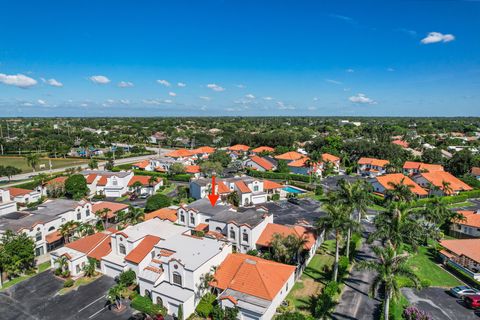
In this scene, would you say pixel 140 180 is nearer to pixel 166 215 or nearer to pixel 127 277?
pixel 166 215

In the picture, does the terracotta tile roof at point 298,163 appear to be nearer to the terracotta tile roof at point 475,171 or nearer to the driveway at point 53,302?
the terracotta tile roof at point 475,171

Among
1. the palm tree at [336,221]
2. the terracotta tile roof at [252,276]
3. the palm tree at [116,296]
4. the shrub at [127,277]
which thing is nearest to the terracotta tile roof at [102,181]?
the shrub at [127,277]

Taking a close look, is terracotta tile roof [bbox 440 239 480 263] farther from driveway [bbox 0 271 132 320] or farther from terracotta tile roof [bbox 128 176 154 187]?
terracotta tile roof [bbox 128 176 154 187]

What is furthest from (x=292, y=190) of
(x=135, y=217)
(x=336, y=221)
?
(x=336, y=221)

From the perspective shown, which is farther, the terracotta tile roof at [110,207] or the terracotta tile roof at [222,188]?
the terracotta tile roof at [222,188]

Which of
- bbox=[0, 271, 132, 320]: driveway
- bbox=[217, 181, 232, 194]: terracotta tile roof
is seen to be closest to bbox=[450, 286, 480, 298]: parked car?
bbox=[0, 271, 132, 320]: driveway

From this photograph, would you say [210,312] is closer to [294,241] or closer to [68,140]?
[294,241]
